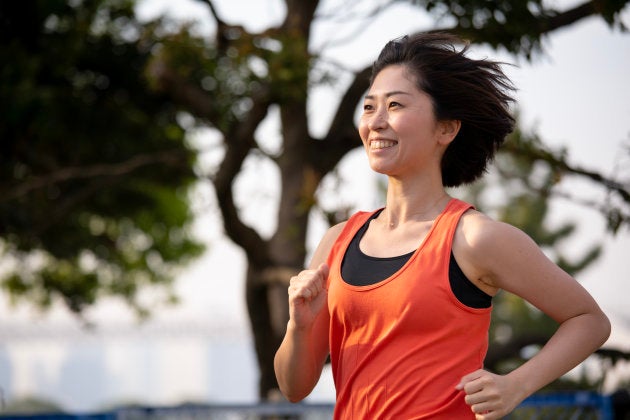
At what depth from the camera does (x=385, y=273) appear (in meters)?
2.57

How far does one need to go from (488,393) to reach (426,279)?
1.07 ft

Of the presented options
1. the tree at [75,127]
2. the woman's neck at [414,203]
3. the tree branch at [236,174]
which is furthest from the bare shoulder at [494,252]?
the tree at [75,127]

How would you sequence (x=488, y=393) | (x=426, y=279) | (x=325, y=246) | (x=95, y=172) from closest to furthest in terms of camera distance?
(x=488, y=393)
(x=426, y=279)
(x=325, y=246)
(x=95, y=172)

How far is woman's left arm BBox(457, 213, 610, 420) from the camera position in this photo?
2.48 m

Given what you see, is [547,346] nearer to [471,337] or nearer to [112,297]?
[471,337]

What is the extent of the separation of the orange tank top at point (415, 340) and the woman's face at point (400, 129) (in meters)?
0.20

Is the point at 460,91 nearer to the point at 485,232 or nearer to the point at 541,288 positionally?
the point at 485,232

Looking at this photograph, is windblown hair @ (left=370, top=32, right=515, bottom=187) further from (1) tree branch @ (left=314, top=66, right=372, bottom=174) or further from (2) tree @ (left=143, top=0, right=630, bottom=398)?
(1) tree branch @ (left=314, top=66, right=372, bottom=174)

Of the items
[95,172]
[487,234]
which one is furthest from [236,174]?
[487,234]

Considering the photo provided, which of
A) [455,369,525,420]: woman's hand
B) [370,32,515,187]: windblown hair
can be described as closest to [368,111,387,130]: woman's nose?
[370,32,515,187]: windblown hair

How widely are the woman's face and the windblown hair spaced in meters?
0.03

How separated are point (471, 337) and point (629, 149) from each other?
463cm

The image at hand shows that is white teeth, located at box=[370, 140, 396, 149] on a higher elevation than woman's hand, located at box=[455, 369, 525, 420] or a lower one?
higher

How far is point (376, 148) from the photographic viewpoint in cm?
271
